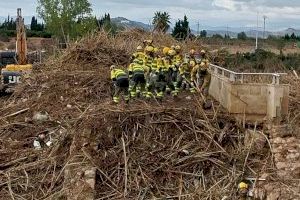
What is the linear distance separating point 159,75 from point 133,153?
3888mm

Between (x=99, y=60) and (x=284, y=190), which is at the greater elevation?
(x=99, y=60)

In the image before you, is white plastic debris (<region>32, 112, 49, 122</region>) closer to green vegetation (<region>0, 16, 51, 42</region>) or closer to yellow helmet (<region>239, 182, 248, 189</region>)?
yellow helmet (<region>239, 182, 248, 189</region>)

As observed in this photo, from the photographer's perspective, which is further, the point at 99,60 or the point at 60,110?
the point at 99,60

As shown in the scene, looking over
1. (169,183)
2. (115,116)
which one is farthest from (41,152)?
(169,183)

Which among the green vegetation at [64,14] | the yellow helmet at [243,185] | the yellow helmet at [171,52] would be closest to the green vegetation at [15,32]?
the green vegetation at [64,14]

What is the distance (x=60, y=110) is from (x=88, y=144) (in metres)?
3.55

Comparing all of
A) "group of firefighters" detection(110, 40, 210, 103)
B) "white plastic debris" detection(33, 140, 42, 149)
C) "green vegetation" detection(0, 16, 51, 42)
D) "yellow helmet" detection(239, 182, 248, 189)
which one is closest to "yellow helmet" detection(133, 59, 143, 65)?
"group of firefighters" detection(110, 40, 210, 103)

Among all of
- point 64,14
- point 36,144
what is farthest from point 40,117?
point 64,14

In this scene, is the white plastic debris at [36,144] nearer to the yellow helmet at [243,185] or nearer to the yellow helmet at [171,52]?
the yellow helmet at [171,52]

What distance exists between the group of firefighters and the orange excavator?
7.69m

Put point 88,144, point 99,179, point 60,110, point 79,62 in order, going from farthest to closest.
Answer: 1. point 79,62
2. point 60,110
3. point 88,144
4. point 99,179

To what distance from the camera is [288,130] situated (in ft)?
43.4

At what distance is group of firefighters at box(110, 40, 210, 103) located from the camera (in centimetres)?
1576

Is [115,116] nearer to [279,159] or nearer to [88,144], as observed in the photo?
[88,144]
